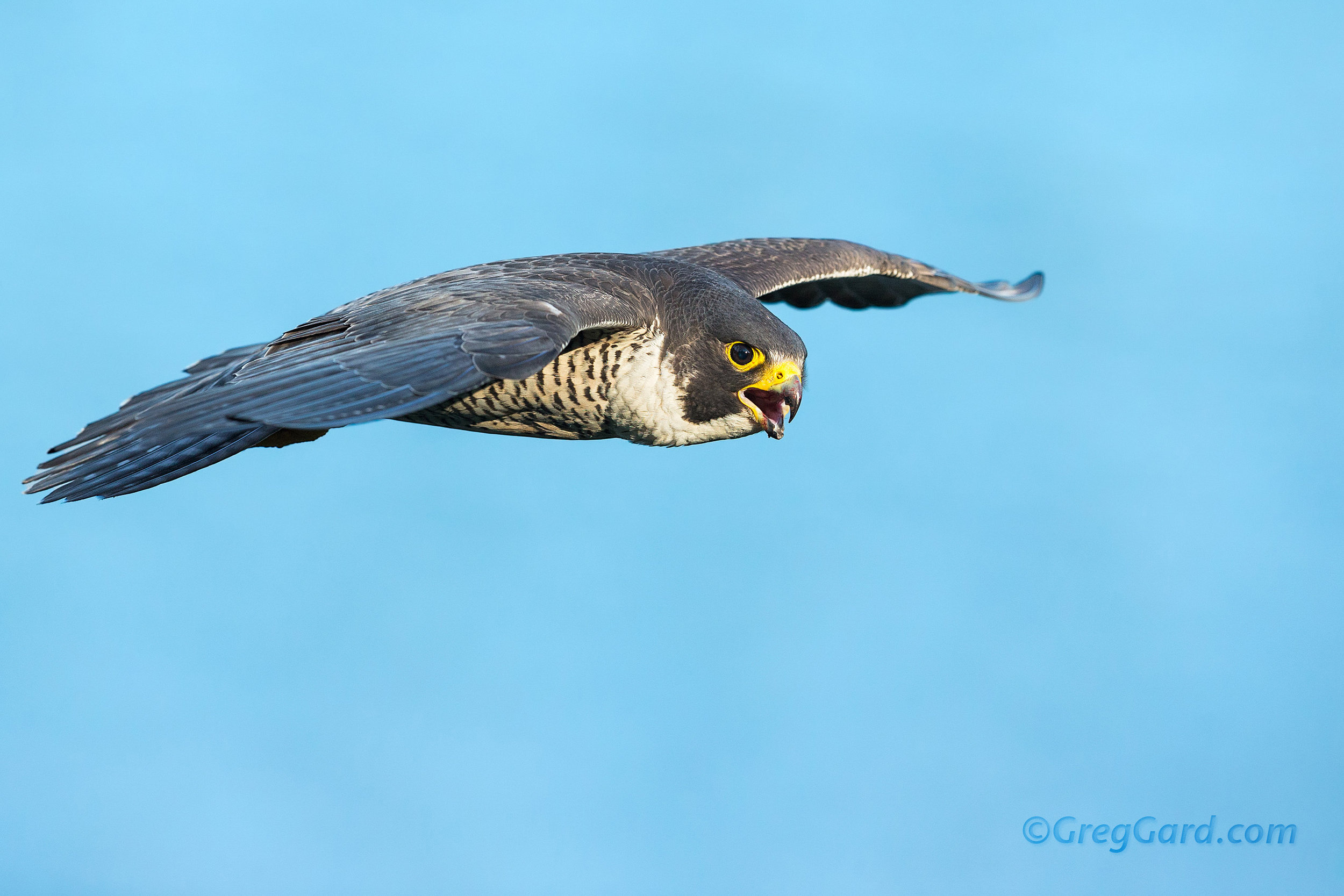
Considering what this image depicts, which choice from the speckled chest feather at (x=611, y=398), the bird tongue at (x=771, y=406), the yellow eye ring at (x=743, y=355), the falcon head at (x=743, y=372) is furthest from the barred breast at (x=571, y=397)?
the bird tongue at (x=771, y=406)

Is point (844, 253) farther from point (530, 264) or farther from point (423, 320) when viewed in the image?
point (423, 320)

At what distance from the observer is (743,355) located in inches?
260

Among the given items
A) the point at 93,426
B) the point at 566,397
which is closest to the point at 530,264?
the point at 566,397

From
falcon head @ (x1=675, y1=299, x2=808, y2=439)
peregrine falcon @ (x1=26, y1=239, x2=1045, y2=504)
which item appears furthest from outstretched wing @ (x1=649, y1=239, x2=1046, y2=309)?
falcon head @ (x1=675, y1=299, x2=808, y2=439)

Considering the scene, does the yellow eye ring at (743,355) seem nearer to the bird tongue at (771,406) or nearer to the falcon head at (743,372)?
the falcon head at (743,372)

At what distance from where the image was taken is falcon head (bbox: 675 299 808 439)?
658 centimetres

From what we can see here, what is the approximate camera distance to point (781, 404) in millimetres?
6648

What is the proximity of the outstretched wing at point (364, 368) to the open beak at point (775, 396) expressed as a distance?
2.32 ft

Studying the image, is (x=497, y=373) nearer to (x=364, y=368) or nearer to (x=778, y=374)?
(x=364, y=368)

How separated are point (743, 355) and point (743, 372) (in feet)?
0.28

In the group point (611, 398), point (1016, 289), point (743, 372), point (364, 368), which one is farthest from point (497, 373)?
point (1016, 289)

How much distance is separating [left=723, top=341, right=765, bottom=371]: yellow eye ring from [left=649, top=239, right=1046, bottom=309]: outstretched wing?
5.32ft

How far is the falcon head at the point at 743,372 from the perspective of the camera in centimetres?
658

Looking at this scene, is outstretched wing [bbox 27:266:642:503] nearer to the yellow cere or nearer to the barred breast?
the barred breast
